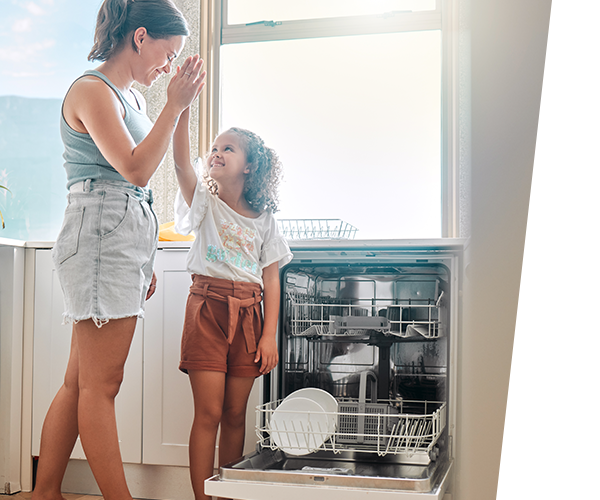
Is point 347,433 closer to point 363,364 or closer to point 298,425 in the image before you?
point 298,425

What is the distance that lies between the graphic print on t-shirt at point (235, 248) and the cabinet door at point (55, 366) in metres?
0.45

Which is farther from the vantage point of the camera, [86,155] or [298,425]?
[298,425]

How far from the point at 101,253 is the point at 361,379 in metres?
0.89

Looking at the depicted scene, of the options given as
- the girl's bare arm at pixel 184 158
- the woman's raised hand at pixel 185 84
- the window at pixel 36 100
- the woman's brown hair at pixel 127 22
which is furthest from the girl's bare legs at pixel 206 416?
the window at pixel 36 100

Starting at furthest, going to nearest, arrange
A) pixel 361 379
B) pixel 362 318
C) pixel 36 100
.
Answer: pixel 36 100 < pixel 361 379 < pixel 362 318

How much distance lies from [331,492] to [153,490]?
0.85 meters

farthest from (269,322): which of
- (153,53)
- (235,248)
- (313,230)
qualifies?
(153,53)

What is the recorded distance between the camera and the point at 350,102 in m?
2.44

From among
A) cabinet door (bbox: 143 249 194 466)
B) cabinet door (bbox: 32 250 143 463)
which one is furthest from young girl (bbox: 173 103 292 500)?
cabinet door (bbox: 32 250 143 463)

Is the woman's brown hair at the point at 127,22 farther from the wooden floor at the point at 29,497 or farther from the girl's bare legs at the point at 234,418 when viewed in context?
the wooden floor at the point at 29,497

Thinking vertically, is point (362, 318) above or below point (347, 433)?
above
